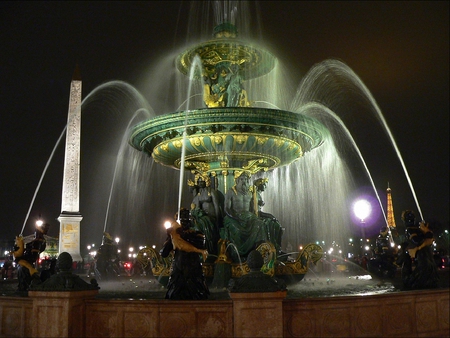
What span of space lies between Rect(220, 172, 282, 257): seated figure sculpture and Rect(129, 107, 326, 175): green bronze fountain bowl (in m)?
0.83

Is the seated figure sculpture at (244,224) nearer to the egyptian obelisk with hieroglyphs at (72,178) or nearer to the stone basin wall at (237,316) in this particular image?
the stone basin wall at (237,316)

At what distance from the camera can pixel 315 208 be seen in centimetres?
3058

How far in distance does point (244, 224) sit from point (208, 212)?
98cm

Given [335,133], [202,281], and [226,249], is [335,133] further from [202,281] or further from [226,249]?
[202,281]

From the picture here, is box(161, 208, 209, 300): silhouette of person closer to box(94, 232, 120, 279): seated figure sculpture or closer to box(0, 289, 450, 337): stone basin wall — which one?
box(0, 289, 450, 337): stone basin wall

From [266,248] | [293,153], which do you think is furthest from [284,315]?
[293,153]

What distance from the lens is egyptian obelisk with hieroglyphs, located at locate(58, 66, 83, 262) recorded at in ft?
Answer: 160

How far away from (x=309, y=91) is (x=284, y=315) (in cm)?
1386

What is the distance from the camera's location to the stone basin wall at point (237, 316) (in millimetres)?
6461

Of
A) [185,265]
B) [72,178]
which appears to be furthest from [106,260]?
[72,178]

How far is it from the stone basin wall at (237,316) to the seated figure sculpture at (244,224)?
17.2 feet

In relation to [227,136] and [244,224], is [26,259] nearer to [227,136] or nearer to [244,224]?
[244,224]

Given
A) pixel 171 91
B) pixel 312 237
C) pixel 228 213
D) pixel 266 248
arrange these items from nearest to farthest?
1. pixel 266 248
2. pixel 228 213
3. pixel 171 91
4. pixel 312 237

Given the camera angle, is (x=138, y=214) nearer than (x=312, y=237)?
No
